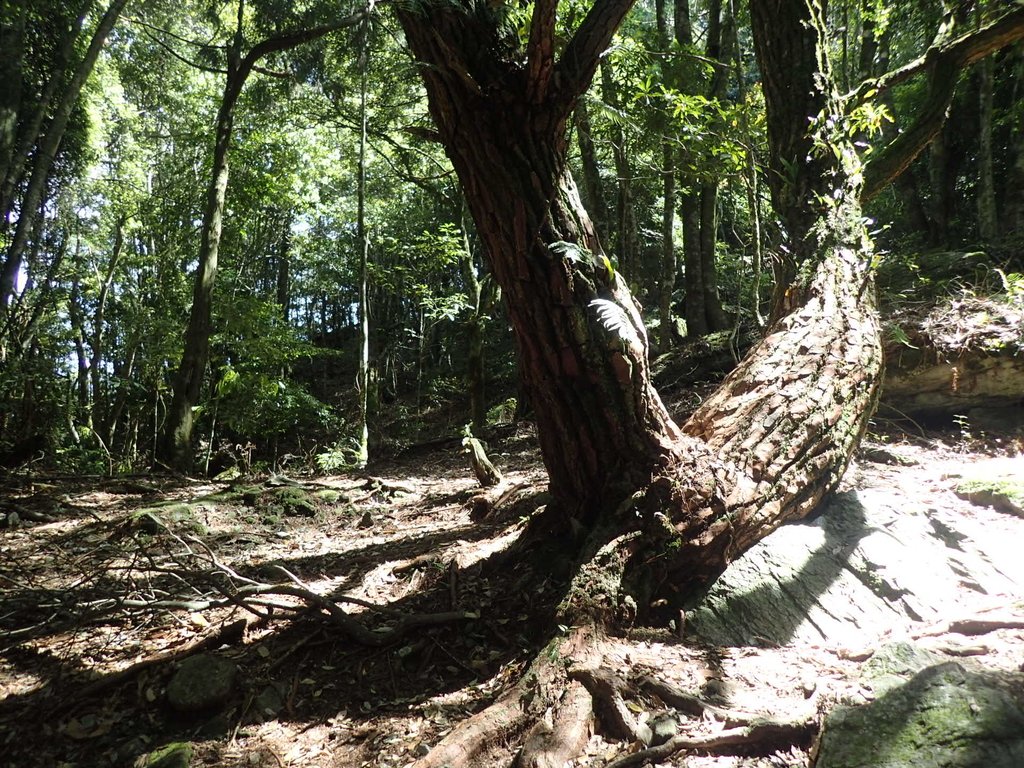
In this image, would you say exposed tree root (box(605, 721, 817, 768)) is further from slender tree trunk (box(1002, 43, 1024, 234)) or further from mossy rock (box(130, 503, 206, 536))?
slender tree trunk (box(1002, 43, 1024, 234))

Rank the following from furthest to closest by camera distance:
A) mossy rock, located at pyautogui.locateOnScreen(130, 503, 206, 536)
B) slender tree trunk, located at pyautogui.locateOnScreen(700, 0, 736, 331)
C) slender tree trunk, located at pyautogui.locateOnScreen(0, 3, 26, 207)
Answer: slender tree trunk, located at pyautogui.locateOnScreen(700, 0, 736, 331)
slender tree trunk, located at pyautogui.locateOnScreen(0, 3, 26, 207)
mossy rock, located at pyautogui.locateOnScreen(130, 503, 206, 536)

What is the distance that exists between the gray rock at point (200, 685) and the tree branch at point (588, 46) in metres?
3.23

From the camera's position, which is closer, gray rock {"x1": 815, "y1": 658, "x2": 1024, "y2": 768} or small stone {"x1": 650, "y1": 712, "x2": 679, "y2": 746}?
gray rock {"x1": 815, "y1": 658, "x2": 1024, "y2": 768}

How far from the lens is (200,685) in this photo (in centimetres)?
273

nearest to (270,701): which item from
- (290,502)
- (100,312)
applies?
(290,502)

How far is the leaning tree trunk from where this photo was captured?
2.82 metres

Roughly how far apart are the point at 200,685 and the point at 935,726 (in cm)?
292

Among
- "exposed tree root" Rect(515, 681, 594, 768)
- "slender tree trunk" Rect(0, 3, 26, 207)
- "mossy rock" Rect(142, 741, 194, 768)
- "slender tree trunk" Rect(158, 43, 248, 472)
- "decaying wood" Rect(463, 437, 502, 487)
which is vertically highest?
"slender tree trunk" Rect(0, 3, 26, 207)

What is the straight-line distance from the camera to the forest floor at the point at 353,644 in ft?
7.99

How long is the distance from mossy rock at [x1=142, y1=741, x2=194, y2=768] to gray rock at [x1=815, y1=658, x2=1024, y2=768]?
7.74 ft

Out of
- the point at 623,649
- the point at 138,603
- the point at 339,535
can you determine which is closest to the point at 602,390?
the point at 623,649

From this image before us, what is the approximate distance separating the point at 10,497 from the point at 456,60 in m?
5.81

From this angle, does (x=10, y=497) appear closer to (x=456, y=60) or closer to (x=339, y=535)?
(x=339, y=535)

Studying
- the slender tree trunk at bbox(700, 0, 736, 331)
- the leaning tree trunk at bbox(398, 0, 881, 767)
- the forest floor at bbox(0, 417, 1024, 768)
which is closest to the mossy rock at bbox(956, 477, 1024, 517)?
the forest floor at bbox(0, 417, 1024, 768)
